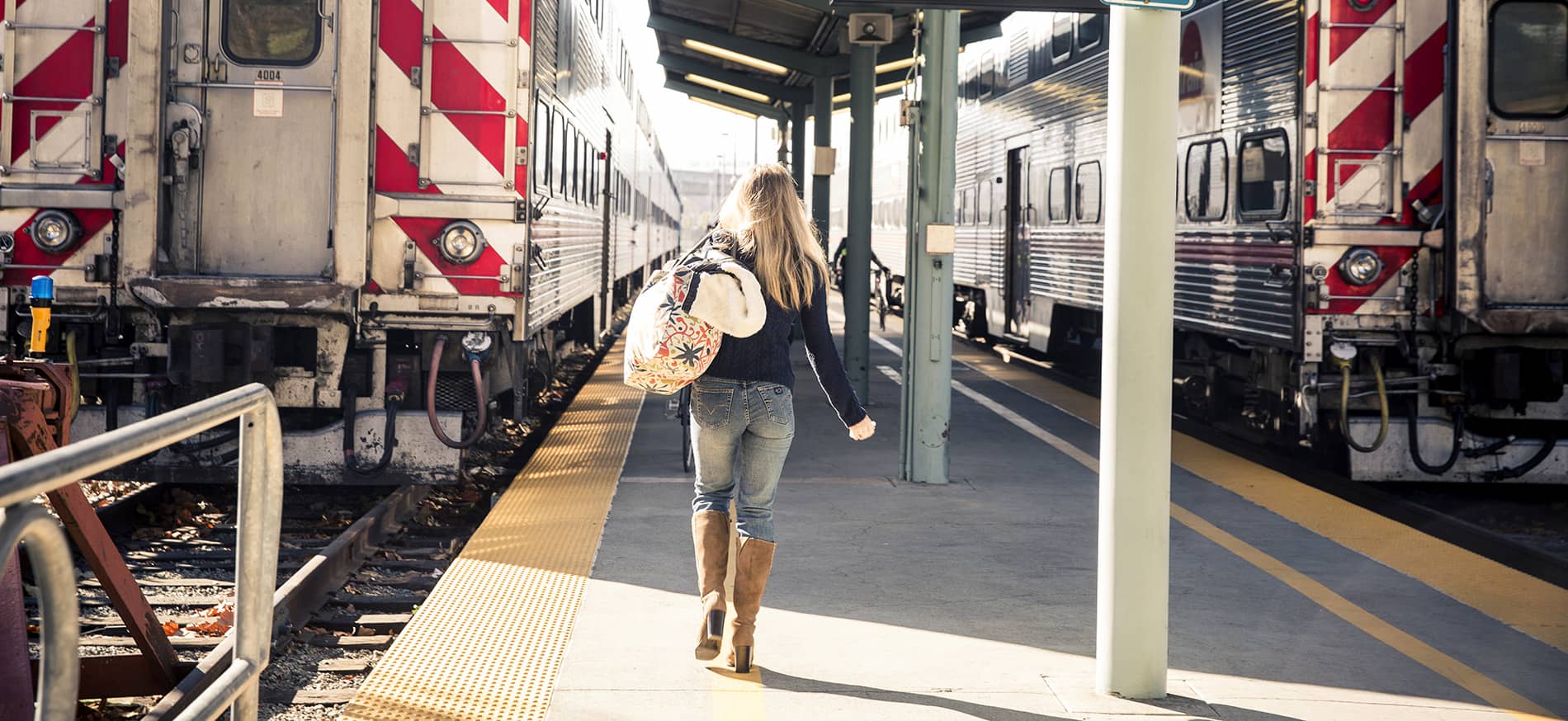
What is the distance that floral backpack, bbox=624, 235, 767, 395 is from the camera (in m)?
4.71

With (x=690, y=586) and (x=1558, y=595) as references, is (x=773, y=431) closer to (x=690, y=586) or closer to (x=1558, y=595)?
(x=690, y=586)

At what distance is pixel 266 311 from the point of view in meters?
7.43

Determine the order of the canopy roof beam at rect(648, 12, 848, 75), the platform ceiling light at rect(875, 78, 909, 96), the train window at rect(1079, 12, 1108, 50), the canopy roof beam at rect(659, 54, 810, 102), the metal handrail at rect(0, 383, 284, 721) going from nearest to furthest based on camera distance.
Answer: the metal handrail at rect(0, 383, 284, 721), the train window at rect(1079, 12, 1108, 50), the canopy roof beam at rect(648, 12, 848, 75), the platform ceiling light at rect(875, 78, 909, 96), the canopy roof beam at rect(659, 54, 810, 102)

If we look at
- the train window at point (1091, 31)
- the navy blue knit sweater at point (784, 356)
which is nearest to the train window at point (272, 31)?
the navy blue knit sweater at point (784, 356)

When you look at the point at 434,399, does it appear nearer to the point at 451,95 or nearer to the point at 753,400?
the point at 451,95

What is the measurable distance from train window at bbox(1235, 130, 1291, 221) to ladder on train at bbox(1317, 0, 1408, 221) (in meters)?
0.35

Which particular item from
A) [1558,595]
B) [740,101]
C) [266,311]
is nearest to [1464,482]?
[1558,595]

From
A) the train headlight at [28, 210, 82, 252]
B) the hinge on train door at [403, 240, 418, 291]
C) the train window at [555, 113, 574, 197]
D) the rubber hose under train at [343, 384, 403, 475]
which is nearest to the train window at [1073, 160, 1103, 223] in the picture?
the train window at [555, 113, 574, 197]

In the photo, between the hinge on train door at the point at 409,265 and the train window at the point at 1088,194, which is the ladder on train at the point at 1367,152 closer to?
the train window at the point at 1088,194

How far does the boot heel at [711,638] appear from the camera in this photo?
4.85 meters

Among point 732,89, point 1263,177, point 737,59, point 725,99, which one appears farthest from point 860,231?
point 725,99

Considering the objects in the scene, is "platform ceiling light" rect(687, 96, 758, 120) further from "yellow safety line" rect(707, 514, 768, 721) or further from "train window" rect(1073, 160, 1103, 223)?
"yellow safety line" rect(707, 514, 768, 721)

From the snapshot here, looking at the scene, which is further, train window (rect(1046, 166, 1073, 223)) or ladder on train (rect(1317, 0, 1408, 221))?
train window (rect(1046, 166, 1073, 223))

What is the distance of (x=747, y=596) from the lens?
4820 mm
